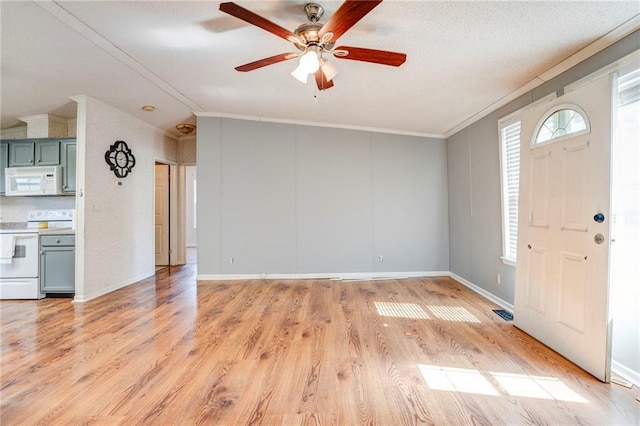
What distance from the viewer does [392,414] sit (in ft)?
5.48

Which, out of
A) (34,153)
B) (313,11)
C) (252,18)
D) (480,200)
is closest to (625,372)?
(480,200)

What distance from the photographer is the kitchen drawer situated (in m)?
3.85

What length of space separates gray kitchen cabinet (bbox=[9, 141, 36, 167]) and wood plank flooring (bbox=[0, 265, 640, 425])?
201 cm

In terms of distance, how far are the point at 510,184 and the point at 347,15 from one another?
110 inches

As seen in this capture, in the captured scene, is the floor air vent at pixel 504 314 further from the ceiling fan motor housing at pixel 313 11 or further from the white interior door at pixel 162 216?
the white interior door at pixel 162 216

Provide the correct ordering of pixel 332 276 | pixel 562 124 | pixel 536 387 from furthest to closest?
pixel 332 276 < pixel 562 124 < pixel 536 387

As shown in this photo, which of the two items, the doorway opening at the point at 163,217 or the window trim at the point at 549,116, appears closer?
the window trim at the point at 549,116

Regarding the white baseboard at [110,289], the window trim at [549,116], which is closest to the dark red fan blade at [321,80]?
the window trim at [549,116]

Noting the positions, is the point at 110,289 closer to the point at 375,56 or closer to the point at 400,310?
the point at 400,310

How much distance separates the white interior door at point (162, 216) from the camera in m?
6.15

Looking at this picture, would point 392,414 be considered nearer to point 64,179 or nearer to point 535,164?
point 535,164

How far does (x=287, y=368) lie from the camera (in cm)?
216

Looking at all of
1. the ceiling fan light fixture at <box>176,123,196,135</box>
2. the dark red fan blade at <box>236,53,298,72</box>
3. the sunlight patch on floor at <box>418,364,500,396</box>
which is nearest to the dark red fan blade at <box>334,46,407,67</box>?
the dark red fan blade at <box>236,53,298,72</box>

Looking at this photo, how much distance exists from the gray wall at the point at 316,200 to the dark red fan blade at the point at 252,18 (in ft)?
9.72
